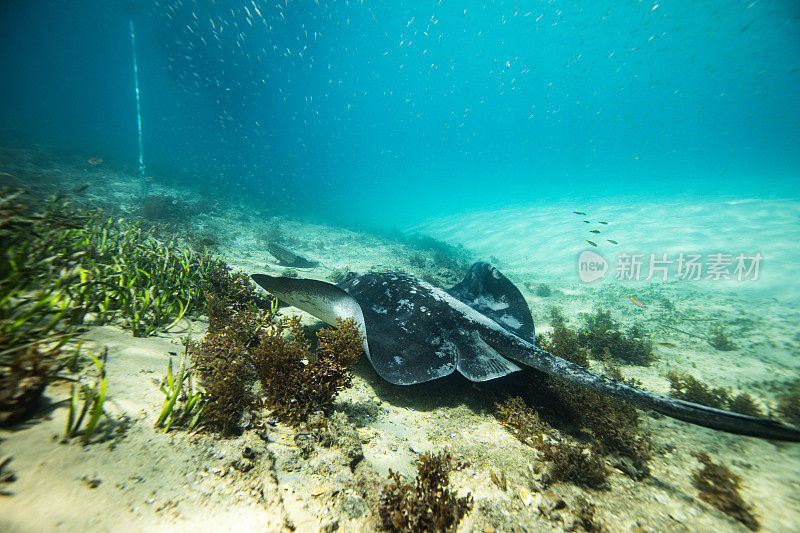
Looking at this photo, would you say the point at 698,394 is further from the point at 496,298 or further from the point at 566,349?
the point at 496,298

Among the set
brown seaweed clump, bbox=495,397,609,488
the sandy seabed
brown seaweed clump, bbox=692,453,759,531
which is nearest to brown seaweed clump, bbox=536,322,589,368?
the sandy seabed

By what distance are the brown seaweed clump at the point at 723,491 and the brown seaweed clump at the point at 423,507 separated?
2209 millimetres

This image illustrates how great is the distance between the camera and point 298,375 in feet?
8.81

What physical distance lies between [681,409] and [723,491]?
2.10 feet

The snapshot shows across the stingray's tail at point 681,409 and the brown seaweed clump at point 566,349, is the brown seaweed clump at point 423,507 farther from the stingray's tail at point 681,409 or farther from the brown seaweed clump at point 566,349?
the brown seaweed clump at point 566,349

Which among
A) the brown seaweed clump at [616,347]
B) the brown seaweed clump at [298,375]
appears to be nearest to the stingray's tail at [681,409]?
the brown seaweed clump at [298,375]

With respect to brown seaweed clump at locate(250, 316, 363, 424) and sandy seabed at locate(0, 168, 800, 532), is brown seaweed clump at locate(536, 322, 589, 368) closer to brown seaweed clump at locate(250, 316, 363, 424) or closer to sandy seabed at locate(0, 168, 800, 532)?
sandy seabed at locate(0, 168, 800, 532)

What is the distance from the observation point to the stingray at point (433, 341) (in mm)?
2621

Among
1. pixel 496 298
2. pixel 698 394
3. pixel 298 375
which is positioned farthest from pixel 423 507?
pixel 698 394

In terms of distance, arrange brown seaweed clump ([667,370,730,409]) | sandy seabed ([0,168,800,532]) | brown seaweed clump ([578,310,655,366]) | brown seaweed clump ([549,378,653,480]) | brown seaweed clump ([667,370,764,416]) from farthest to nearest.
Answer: brown seaweed clump ([578,310,655,366]) → brown seaweed clump ([667,370,730,409]) → brown seaweed clump ([667,370,764,416]) → brown seaweed clump ([549,378,653,480]) → sandy seabed ([0,168,800,532])

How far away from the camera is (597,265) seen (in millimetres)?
13570

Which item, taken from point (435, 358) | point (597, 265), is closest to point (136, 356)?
point (435, 358)

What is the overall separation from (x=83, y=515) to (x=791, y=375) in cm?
965

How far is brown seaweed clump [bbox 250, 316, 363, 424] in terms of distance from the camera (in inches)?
102
